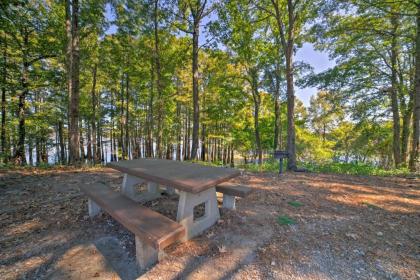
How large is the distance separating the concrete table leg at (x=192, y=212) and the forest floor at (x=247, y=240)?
0.09 meters

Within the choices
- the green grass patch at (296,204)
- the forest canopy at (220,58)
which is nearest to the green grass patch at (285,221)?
the green grass patch at (296,204)

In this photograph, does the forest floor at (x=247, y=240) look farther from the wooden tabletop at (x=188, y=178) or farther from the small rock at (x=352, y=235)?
the wooden tabletop at (x=188, y=178)

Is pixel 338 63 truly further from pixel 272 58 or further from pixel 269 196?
pixel 269 196

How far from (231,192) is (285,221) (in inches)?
32.5

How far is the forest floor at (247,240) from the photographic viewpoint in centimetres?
174

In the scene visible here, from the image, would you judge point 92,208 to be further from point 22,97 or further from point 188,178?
point 22,97

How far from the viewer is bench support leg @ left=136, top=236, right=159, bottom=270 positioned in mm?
1760

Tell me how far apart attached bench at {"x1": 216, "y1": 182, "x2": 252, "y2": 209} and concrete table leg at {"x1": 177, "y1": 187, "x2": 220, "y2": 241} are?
1.00 feet

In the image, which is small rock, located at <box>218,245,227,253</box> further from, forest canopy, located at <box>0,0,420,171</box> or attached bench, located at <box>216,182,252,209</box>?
forest canopy, located at <box>0,0,420,171</box>

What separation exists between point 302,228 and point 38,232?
3.54 m

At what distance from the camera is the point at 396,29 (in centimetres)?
764

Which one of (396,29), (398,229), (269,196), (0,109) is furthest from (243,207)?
(0,109)

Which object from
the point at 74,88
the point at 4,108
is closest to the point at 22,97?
the point at 4,108

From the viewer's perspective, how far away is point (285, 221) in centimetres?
253
